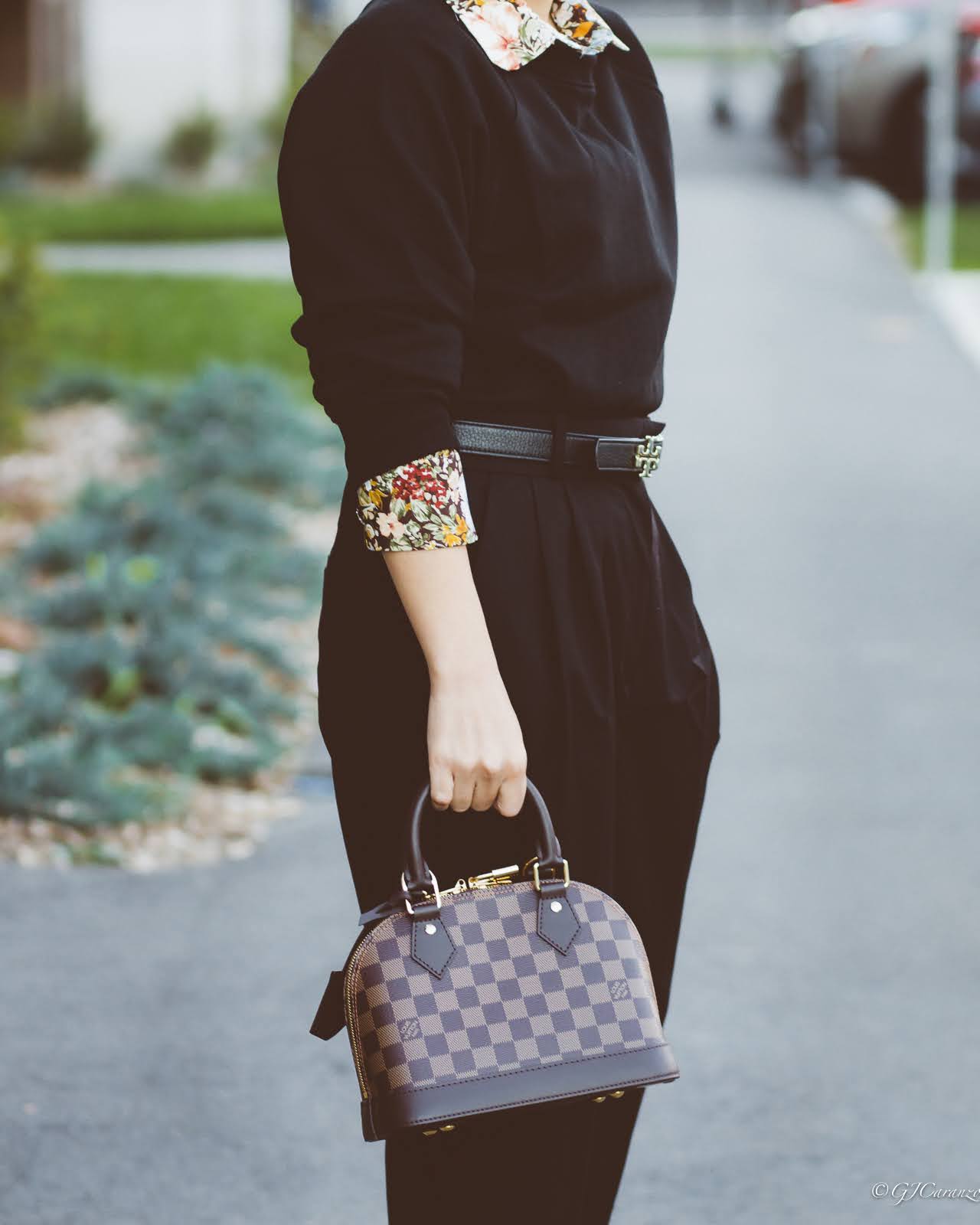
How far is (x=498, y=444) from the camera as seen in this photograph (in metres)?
1.95

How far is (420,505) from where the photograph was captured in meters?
1.84

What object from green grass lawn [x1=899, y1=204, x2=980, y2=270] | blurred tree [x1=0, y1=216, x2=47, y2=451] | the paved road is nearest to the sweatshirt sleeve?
the paved road

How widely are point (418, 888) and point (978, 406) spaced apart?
27.1ft

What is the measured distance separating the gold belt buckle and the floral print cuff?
278 mm

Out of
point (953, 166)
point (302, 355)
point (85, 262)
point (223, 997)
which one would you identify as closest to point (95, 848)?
point (223, 997)

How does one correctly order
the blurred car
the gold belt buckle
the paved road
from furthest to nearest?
the blurred car → the paved road → the gold belt buckle

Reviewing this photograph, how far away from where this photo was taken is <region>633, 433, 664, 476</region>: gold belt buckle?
2066 mm

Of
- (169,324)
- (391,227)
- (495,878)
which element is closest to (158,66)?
(169,324)

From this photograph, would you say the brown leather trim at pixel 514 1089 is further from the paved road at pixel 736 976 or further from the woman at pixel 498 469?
the paved road at pixel 736 976

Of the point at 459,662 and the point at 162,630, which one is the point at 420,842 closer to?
the point at 459,662

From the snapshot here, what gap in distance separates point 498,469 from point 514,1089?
0.62 metres

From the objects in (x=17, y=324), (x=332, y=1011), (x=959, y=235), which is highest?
(x=332, y=1011)

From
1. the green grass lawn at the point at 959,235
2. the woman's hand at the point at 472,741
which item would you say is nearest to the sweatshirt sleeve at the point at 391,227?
the woman's hand at the point at 472,741

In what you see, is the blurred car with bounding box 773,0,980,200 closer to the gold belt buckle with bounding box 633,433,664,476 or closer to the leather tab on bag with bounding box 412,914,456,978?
the gold belt buckle with bounding box 633,433,664,476
